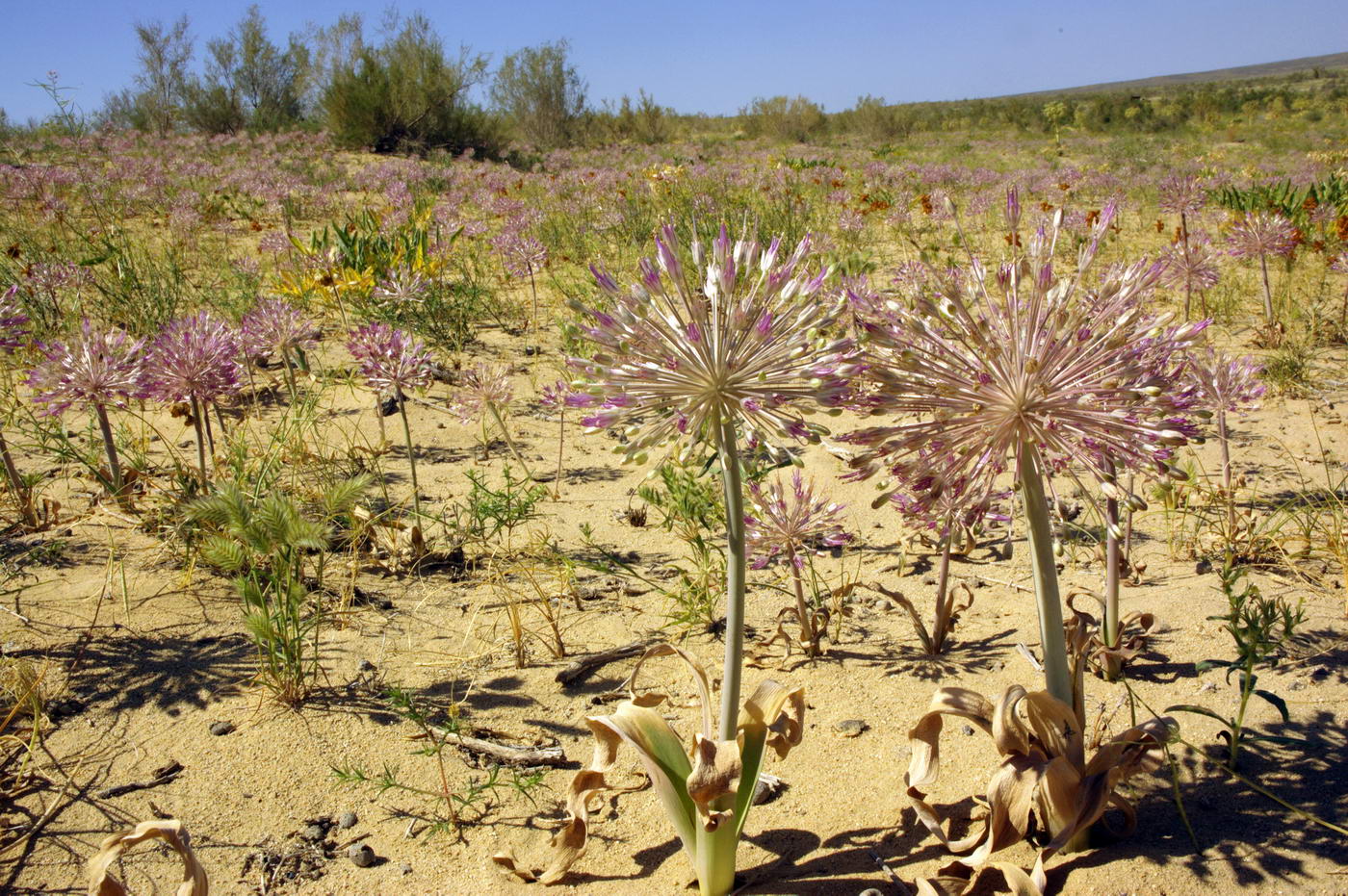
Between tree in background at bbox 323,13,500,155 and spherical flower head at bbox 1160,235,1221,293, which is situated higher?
tree in background at bbox 323,13,500,155

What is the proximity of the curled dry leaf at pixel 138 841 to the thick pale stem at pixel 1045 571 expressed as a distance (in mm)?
1775

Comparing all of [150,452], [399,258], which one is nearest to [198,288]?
[399,258]

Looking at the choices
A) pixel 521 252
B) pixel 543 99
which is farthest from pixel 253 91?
pixel 521 252

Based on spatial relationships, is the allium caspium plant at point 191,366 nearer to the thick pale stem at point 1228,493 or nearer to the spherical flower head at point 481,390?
the spherical flower head at point 481,390

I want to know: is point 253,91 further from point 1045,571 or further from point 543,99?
point 1045,571

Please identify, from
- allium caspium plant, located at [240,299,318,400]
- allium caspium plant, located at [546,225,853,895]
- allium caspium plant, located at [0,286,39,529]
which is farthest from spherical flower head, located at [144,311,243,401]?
allium caspium plant, located at [546,225,853,895]

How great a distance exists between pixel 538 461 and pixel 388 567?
1508 mm

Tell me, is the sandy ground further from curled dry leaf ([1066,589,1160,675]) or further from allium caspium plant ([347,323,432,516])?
allium caspium plant ([347,323,432,516])

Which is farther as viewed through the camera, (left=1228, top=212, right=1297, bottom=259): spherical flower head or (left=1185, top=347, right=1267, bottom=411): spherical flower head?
(left=1228, top=212, right=1297, bottom=259): spherical flower head

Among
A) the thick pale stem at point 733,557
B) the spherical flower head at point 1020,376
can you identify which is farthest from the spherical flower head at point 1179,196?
the thick pale stem at point 733,557

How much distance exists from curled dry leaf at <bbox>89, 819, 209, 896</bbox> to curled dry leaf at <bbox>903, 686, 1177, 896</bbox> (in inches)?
59.2

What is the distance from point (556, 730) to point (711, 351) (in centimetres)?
158

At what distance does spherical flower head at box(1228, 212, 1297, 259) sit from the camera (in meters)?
5.45

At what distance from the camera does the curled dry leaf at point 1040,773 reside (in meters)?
1.72
